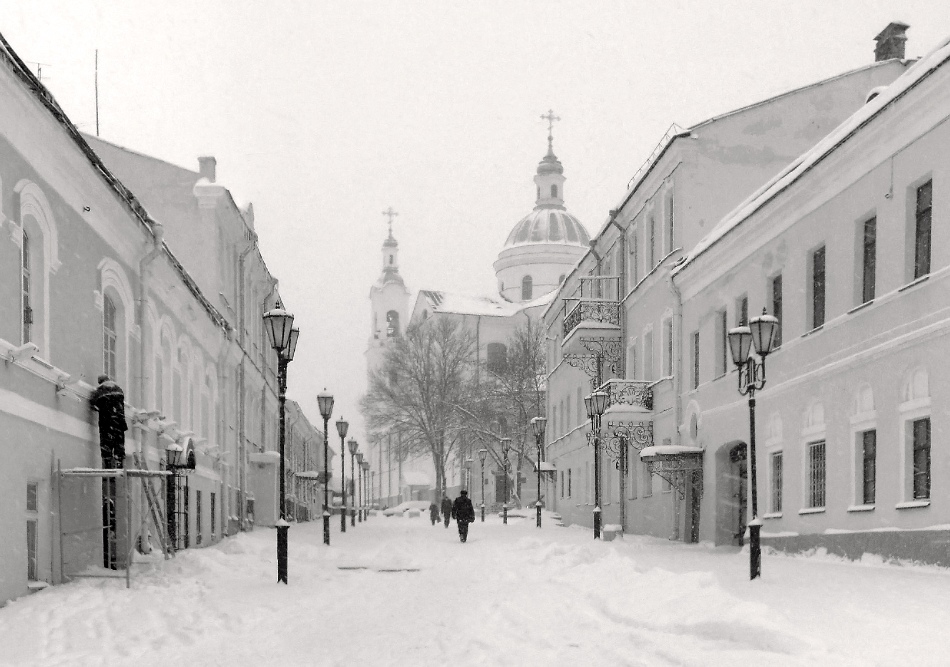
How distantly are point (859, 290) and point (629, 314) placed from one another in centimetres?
1484

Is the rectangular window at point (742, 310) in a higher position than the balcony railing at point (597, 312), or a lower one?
lower

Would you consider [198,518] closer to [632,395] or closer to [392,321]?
[632,395]

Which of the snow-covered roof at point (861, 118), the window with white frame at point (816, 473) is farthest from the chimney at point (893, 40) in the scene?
the window with white frame at point (816, 473)

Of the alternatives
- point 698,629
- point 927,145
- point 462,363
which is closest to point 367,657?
point 698,629

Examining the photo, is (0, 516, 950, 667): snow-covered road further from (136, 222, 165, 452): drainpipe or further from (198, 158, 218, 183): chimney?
(198, 158, 218, 183): chimney

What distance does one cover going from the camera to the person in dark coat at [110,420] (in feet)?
45.5

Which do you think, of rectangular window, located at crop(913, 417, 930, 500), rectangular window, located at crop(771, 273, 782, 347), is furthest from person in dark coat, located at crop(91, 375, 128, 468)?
rectangular window, located at crop(771, 273, 782, 347)

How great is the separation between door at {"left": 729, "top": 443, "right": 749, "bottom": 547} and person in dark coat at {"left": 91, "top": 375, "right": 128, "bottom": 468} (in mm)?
12468

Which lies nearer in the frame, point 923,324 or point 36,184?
point 36,184

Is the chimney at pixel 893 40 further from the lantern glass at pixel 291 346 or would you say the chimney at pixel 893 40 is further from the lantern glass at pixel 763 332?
the lantern glass at pixel 291 346

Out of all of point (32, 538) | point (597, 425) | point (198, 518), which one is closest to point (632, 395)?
point (597, 425)

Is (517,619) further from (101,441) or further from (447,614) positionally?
(101,441)

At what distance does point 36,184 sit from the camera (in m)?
11.8

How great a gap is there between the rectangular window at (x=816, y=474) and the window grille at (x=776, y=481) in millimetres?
1658
